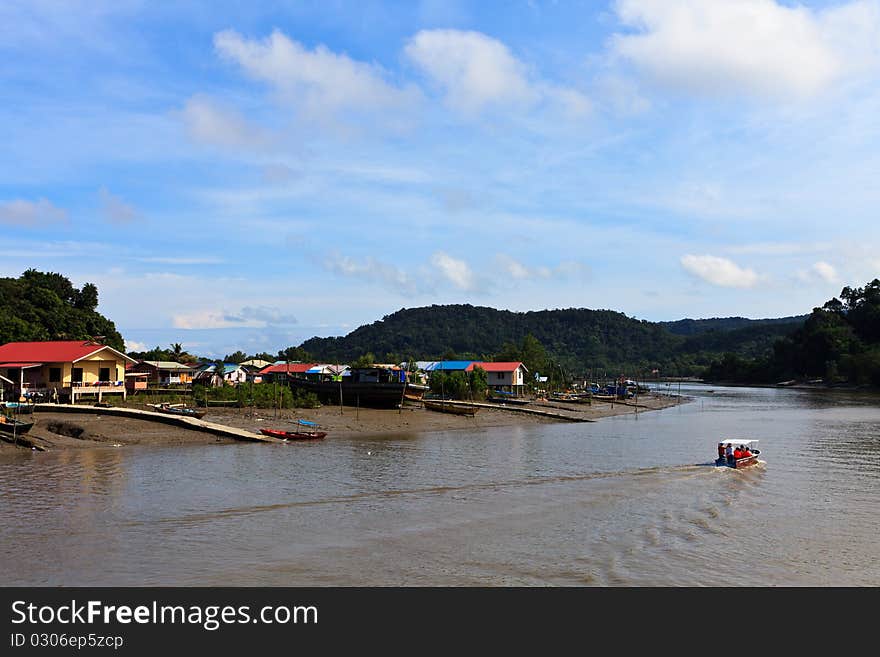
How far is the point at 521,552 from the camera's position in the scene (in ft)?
63.1

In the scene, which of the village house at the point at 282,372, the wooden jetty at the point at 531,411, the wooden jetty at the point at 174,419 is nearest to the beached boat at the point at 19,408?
the wooden jetty at the point at 174,419

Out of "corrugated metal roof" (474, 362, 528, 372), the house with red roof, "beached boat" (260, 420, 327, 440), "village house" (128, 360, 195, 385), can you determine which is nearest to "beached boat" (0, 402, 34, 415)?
"beached boat" (260, 420, 327, 440)

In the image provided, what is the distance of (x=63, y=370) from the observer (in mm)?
49500

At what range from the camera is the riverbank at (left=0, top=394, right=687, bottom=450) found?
39.4 m

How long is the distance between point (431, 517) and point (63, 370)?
1470 inches

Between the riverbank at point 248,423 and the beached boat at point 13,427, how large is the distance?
436 millimetres

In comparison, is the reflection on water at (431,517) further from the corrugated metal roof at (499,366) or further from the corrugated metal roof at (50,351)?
the corrugated metal roof at (499,366)

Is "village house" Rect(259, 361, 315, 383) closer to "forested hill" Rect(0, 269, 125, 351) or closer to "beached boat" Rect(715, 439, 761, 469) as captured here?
→ "forested hill" Rect(0, 269, 125, 351)

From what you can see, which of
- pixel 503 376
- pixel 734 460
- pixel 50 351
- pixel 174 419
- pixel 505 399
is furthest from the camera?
pixel 503 376

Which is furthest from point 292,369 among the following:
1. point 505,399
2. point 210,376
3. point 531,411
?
point 531,411

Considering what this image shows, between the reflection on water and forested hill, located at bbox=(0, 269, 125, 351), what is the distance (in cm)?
4037

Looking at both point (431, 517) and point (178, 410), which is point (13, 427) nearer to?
point (178, 410)

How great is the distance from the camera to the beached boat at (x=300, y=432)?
4353 centimetres
